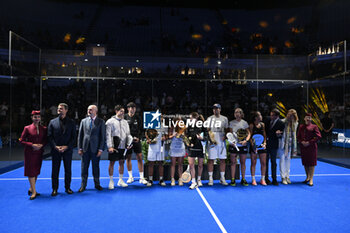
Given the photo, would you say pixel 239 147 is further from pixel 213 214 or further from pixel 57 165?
pixel 57 165

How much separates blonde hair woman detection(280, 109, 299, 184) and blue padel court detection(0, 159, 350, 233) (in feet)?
1.14

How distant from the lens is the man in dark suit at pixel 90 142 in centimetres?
556

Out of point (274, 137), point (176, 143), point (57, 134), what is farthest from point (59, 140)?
point (274, 137)

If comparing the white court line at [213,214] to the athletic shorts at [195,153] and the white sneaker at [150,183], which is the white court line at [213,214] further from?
the white sneaker at [150,183]

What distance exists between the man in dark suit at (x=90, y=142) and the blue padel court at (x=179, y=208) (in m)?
0.46

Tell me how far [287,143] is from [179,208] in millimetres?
3059

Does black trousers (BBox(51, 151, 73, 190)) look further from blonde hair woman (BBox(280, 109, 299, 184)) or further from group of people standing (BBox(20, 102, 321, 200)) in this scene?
blonde hair woman (BBox(280, 109, 299, 184))

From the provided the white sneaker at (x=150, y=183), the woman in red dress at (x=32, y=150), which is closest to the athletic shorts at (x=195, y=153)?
the white sneaker at (x=150, y=183)

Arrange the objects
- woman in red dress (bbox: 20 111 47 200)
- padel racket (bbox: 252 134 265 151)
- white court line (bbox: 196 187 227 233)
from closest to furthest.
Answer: white court line (bbox: 196 187 227 233)
woman in red dress (bbox: 20 111 47 200)
padel racket (bbox: 252 134 265 151)

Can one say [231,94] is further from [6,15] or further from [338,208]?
[6,15]

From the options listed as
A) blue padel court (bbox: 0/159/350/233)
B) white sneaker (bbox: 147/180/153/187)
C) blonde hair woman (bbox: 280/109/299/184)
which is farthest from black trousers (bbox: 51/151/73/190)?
blonde hair woman (bbox: 280/109/299/184)

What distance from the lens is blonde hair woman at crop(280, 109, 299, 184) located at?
6.15 meters

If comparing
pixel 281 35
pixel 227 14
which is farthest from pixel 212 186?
pixel 227 14

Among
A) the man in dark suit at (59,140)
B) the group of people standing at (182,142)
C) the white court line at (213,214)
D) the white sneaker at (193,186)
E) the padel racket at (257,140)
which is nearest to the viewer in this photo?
the white court line at (213,214)
